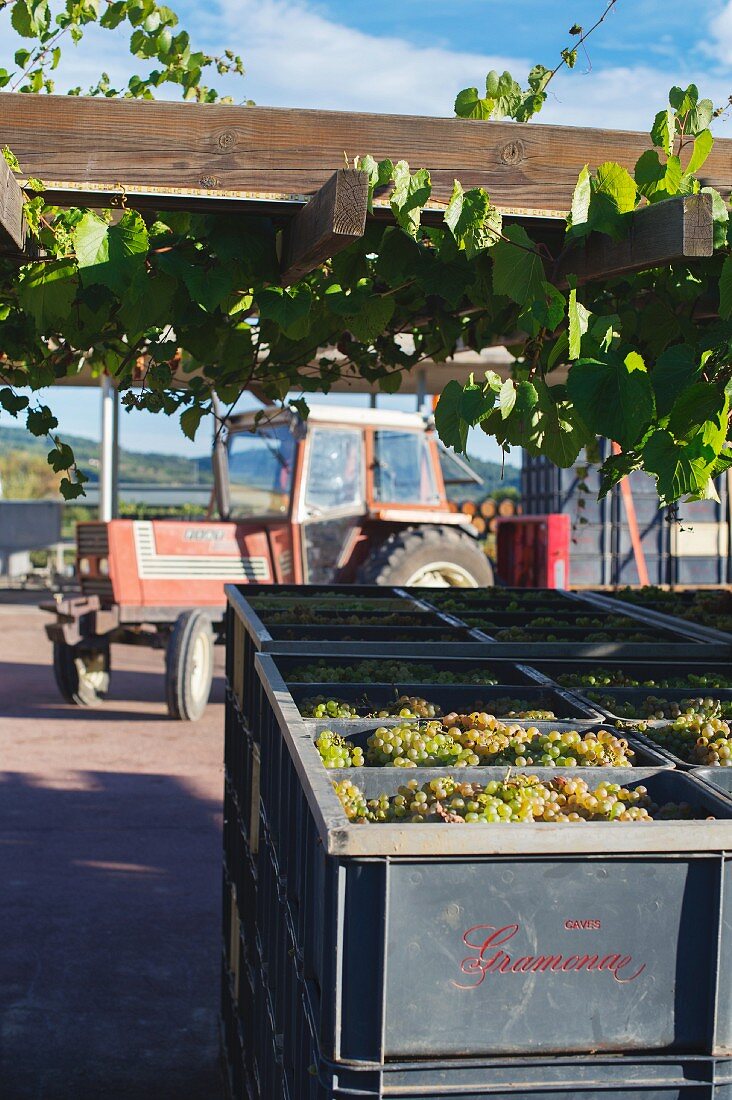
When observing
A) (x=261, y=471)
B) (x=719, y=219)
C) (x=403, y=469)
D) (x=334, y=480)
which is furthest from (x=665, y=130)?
(x=261, y=471)

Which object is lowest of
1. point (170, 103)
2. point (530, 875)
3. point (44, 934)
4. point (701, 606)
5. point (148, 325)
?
point (44, 934)

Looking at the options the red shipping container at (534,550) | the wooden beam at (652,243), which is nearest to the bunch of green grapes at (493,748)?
the wooden beam at (652,243)

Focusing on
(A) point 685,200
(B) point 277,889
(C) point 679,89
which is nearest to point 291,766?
(B) point 277,889

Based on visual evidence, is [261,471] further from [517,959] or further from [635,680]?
[517,959]

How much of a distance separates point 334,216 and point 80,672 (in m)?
8.98

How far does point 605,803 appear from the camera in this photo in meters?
2.23

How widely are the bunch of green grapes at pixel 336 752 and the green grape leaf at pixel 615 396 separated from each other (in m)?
0.88

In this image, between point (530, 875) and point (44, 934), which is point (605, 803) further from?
point (44, 934)

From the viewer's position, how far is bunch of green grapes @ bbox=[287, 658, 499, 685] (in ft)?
11.2

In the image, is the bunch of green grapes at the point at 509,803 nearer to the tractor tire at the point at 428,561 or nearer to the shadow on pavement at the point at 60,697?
the tractor tire at the point at 428,561

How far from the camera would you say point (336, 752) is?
98.3 inches

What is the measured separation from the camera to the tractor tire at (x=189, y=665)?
9781 mm

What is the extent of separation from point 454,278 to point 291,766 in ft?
4.41

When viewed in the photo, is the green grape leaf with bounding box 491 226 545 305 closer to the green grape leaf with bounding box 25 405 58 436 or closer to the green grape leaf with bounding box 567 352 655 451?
the green grape leaf with bounding box 567 352 655 451
